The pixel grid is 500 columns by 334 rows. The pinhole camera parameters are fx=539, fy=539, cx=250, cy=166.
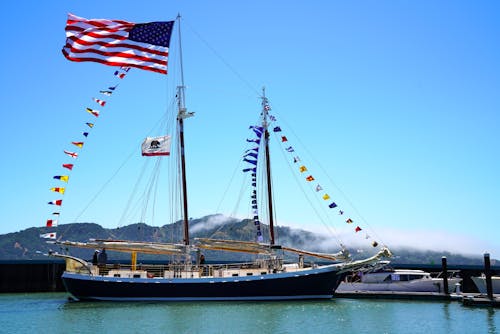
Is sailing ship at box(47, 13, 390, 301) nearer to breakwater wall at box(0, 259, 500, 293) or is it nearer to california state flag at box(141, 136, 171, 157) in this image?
california state flag at box(141, 136, 171, 157)

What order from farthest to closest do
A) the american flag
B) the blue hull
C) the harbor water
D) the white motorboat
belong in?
1. the white motorboat
2. the blue hull
3. the american flag
4. the harbor water

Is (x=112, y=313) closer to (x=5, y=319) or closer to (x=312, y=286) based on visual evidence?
(x=5, y=319)

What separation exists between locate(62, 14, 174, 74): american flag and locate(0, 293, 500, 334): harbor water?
15.8 meters

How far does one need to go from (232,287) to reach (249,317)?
10227mm

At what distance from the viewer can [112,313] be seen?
118 ft

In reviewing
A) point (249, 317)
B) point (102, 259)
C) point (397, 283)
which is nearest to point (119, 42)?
point (249, 317)

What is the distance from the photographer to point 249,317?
3341 cm

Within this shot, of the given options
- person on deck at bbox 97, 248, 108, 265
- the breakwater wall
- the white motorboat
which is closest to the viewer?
person on deck at bbox 97, 248, 108, 265

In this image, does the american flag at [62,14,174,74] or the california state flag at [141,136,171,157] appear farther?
the california state flag at [141,136,171,157]

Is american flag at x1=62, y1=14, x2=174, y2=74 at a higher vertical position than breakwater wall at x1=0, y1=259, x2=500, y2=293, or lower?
higher

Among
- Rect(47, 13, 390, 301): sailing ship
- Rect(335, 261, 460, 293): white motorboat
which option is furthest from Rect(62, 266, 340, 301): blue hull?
Rect(335, 261, 460, 293): white motorboat

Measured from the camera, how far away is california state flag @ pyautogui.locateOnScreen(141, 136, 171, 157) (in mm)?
43438

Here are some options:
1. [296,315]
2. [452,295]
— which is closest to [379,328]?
[296,315]

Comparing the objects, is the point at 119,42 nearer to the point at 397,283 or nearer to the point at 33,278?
the point at 33,278
